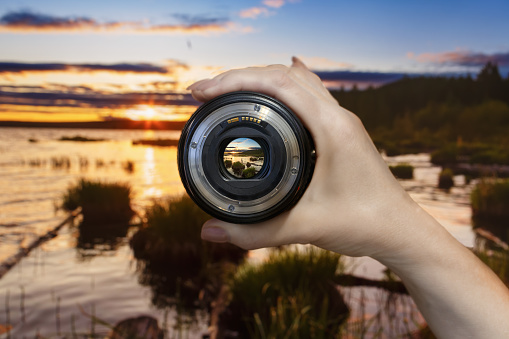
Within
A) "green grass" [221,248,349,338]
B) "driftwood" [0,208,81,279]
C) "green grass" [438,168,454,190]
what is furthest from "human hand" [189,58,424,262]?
"green grass" [438,168,454,190]

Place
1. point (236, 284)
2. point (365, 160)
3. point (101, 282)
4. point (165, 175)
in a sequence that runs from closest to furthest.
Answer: point (365, 160), point (236, 284), point (101, 282), point (165, 175)

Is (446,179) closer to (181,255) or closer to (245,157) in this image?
(181,255)

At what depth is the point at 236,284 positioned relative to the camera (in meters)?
5.32

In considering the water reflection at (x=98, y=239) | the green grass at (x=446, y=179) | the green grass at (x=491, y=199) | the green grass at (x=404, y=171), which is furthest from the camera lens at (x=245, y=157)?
the green grass at (x=446, y=179)

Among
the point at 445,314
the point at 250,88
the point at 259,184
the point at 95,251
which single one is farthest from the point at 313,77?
the point at 95,251

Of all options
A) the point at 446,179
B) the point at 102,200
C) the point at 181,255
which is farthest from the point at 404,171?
the point at 181,255

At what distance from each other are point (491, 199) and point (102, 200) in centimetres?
846

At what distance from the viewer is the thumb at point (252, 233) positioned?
1.06m

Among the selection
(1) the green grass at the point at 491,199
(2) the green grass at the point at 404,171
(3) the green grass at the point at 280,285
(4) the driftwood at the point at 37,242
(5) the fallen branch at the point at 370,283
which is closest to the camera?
(3) the green grass at the point at 280,285

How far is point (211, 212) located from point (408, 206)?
17.6 inches

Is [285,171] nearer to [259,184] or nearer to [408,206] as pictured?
[259,184]

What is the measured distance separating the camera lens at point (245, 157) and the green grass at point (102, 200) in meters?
9.48

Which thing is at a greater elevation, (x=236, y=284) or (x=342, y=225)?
(x=342, y=225)

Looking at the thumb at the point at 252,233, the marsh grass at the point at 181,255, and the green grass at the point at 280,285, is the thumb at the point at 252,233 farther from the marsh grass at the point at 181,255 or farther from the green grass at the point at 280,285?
the marsh grass at the point at 181,255
